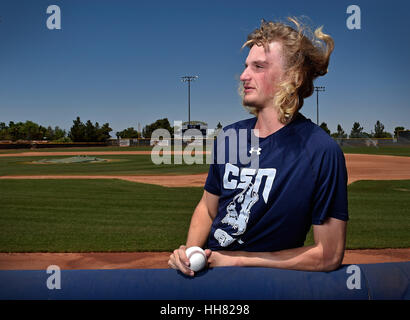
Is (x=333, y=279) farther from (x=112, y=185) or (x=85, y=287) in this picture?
(x=112, y=185)

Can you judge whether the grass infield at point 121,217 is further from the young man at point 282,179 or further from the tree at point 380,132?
the tree at point 380,132

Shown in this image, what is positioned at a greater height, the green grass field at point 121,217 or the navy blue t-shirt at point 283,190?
the navy blue t-shirt at point 283,190

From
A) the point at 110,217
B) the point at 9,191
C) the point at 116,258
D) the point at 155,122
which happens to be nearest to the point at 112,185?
the point at 9,191

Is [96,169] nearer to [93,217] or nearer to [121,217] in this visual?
[93,217]

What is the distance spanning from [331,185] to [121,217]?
7.00 meters

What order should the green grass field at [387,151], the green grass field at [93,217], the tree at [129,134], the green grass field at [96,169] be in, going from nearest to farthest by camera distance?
the green grass field at [93,217] < the green grass field at [96,169] < the green grass field at [387,151] < the tree at [129,134]

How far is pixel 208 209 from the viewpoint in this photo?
205cm

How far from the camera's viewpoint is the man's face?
1728mm

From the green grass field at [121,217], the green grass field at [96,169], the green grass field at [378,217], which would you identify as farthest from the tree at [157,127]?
the green grass field at [378,217]

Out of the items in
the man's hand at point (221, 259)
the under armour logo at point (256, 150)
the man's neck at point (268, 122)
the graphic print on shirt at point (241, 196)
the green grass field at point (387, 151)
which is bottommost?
the green grass field at point (387, 151)

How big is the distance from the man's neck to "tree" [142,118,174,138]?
97.0m

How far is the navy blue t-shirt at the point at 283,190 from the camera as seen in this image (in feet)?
5.16

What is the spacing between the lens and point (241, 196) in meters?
1.77
